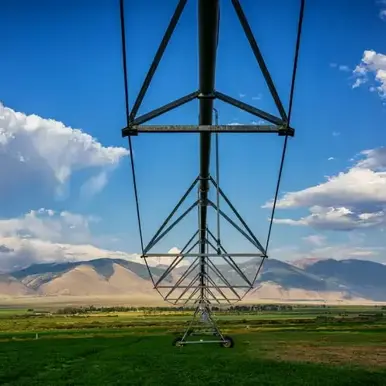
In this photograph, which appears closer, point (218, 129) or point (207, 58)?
point (207, 58)

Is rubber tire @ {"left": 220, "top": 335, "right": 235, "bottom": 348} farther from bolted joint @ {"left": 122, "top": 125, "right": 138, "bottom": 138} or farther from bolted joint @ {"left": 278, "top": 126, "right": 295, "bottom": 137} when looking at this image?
bolted joint @ {"left": 122, "top": 125, "right": 138, "bottom": 138}

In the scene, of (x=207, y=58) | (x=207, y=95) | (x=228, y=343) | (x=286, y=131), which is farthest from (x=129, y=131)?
(x=228, y=343)

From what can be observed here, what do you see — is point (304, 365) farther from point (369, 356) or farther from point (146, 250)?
point (146, 250)

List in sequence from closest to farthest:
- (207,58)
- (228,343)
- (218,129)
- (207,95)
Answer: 1. (207,58)
2. (218,129)
3. (207,95)
4. (228,343)

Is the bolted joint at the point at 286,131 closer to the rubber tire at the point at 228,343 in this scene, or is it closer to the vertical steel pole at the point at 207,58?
the vertical steel pole at the point at 207,58

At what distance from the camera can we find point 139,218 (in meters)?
14.5

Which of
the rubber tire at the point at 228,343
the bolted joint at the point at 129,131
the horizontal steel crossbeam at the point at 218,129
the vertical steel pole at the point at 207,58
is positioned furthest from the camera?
the rubber tire at the point at 228,343

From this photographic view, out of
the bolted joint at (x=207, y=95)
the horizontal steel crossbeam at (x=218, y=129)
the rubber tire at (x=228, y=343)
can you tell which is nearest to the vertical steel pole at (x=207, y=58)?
the bolted joint at (x=207, y=95)

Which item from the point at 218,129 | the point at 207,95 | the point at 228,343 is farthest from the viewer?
the point at 228,343

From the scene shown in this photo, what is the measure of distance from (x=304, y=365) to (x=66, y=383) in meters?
12.4

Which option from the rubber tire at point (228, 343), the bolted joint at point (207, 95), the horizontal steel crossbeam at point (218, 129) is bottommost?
the rubber tire at point (228, 343)

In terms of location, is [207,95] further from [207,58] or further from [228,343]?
[228,343]

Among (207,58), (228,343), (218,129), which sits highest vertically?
(207,58)

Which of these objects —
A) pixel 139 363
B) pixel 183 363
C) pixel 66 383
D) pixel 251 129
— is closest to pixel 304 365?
pixel 183 363
